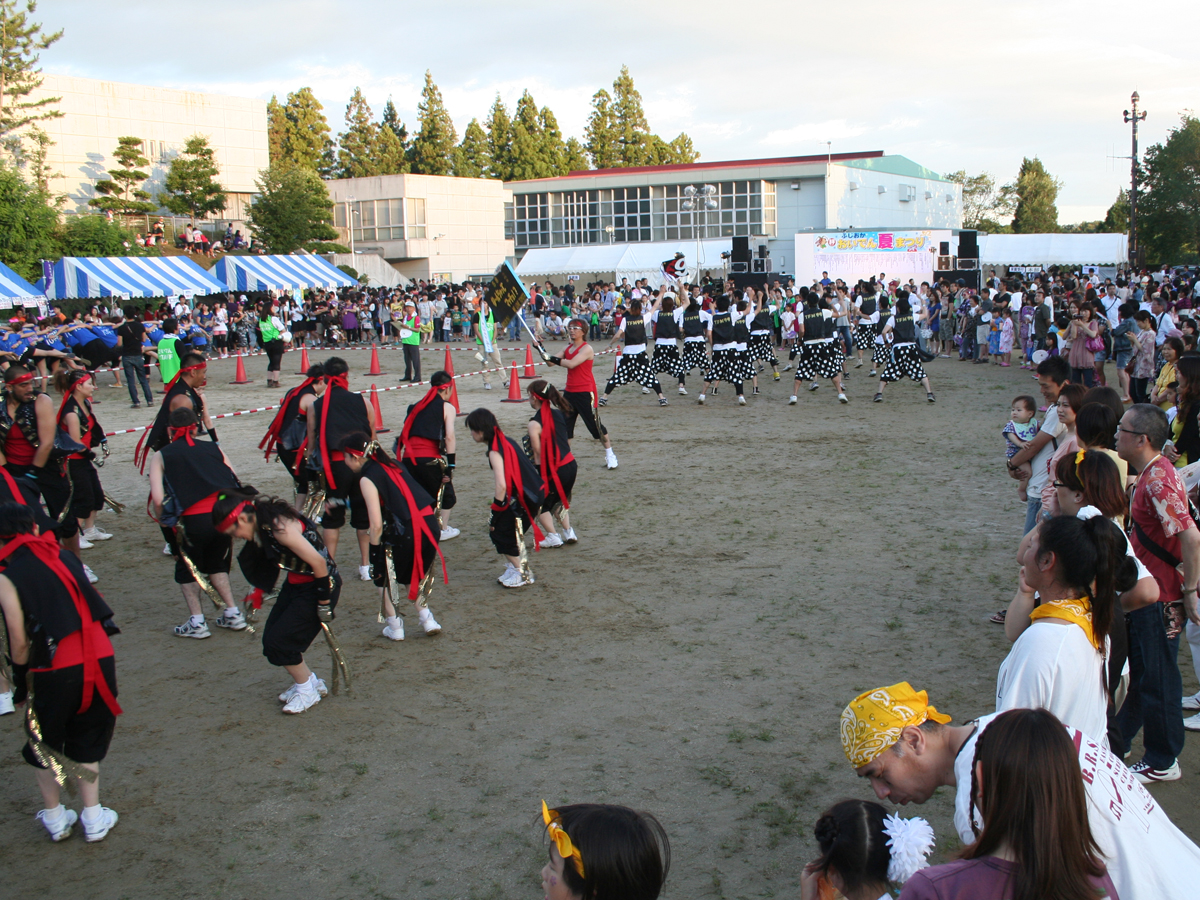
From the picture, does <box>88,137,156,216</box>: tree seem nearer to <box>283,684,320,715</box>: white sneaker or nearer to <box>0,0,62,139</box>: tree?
<box>0,0,62,139</box>: tree

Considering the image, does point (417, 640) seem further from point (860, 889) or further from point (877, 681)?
point (860, 889)

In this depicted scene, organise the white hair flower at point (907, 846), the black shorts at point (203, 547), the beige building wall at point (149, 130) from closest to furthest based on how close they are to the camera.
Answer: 1. the white hair flower at point (907, 846)
2. the black shorts at point (203, 547)
3. the beige building wall at point (149, 130)

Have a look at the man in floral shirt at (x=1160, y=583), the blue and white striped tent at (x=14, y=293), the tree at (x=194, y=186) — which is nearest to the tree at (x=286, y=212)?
the tree at (x=194, y=186)

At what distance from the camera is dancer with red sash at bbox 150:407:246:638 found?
19.6 feet

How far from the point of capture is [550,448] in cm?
752

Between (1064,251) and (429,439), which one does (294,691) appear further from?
(1064,251)

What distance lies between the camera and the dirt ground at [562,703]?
12.4 ft

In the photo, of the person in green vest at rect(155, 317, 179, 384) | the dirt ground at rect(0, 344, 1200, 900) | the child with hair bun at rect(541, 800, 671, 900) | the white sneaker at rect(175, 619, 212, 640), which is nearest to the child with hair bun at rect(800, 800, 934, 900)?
the child with hair bun at rect(541, 800, 671, 900)

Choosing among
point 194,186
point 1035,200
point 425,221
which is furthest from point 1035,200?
point 194,186

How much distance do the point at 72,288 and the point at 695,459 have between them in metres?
23.6

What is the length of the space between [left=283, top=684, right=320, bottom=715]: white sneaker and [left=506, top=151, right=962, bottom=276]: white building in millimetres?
44442

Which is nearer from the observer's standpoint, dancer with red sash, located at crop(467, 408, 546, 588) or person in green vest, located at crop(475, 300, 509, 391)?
dancer with red sash, located at crop(467, 408, 546, 588)

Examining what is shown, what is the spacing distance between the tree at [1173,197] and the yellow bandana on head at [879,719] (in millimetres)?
57473

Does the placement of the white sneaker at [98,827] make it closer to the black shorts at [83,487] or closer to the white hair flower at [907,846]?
the white hair flower at [907,846]
